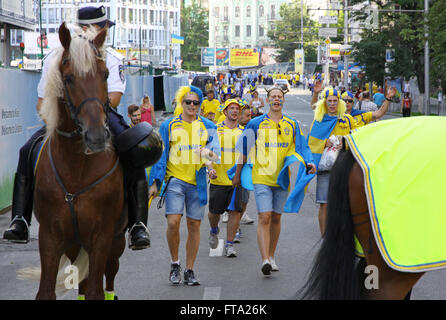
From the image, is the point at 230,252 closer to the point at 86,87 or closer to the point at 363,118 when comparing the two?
the point at 363,118

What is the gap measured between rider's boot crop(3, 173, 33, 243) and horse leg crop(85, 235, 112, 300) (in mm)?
709

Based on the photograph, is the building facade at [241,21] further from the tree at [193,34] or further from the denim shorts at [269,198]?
the denim shorts at [269,198]

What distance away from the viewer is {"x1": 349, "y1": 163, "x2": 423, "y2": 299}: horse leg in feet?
14.0

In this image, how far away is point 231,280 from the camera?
7.61 m

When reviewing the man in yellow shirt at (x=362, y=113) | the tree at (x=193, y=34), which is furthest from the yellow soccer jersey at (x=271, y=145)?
the tree at (x=193, y=34)

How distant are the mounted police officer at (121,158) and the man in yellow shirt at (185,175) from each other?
74.4 inches

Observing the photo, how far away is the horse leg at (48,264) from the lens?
15.2 ft

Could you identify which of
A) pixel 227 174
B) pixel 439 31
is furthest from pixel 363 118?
pixel 439 31

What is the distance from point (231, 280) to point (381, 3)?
40997mm

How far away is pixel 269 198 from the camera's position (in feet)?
26.1

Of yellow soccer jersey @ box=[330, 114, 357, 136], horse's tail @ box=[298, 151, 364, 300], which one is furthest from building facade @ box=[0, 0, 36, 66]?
horse's tail @ box=[298, 151, 364, 300]

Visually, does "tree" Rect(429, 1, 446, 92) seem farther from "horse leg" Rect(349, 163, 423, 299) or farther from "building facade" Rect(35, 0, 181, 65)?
"building facade" Rect(35, 0, 181, 65)
